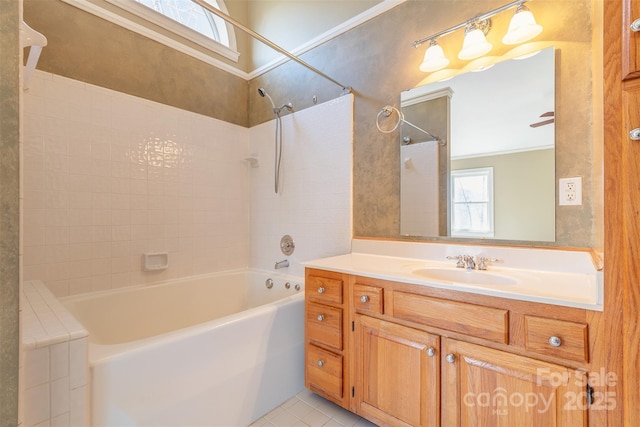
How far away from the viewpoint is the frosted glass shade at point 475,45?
144cm

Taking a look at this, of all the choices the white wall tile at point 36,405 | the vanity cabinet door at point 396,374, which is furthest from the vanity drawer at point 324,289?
the white wall tile at point 36,405

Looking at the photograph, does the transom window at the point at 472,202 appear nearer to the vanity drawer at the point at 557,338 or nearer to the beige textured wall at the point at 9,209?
the vanity drawer at the point at 557,338

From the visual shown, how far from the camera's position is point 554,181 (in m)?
1.31

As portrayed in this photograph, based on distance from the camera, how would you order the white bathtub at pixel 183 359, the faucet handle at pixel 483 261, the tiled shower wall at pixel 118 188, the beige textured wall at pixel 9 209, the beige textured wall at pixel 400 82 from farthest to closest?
1. the tiled shower wall at pixel 118 188
2. the faucet handle at pixel 483 261
3. the beige textured wall at pixel 400 82
4. the white bathtub at pixel 183 359
5. the beige textured wall at pixel 9 209

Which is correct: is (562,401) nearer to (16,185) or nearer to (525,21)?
(525,21)

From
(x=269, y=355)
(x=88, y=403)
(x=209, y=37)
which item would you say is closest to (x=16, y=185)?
(x=88, y=403)

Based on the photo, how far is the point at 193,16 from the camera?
98.3 inches

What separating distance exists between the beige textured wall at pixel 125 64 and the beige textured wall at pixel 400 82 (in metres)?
0.55

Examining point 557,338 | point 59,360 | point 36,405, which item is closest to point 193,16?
point 59,360

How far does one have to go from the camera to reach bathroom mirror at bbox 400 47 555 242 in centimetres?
134

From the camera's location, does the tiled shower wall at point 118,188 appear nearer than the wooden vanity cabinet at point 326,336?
No

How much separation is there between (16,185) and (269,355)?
129cm

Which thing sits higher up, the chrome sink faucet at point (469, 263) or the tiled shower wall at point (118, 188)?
the tiled shower wall at point (118, 188)

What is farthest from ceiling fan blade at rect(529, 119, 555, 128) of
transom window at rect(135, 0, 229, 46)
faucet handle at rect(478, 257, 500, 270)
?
transom window at rect(135, 0, 229, 46)
